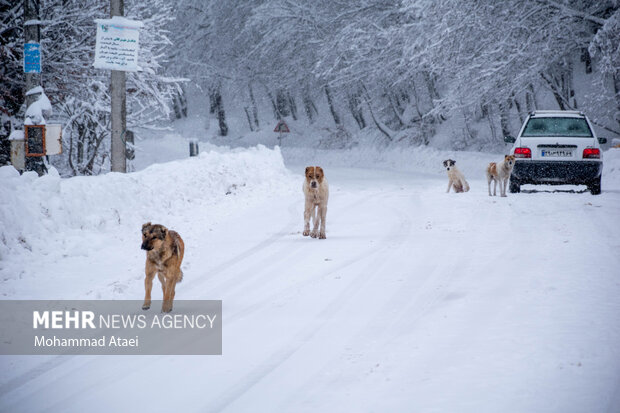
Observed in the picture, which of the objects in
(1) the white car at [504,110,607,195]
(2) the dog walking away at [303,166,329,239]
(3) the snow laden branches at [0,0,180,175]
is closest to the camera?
(2) the dog walking away at [303,166,329,239]

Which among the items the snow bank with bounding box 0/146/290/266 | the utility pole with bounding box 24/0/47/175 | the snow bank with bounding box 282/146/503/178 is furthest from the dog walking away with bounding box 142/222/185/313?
the snow bank with bounding box 282/146/503/178

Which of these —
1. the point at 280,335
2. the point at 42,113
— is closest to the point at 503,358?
the point at 280,335

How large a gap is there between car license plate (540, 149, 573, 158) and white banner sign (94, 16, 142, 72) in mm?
9032

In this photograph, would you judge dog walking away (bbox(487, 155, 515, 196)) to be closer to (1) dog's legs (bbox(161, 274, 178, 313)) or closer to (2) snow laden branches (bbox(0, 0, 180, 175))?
(2) snow laden branches (bbox(0, 0, 180, 175))

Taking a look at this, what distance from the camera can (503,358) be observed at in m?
4.08

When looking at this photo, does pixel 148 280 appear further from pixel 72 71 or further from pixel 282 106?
pixel 282 106

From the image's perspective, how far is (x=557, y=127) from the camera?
1377 cm

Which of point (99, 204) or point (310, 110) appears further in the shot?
point (310, 110)

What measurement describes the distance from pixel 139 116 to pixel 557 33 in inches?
550

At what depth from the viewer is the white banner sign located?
10.8m

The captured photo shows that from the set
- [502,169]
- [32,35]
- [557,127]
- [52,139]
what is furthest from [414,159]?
[32,35]

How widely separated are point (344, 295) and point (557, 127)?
1008 cm

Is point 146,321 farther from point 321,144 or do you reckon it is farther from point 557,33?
point 321,144

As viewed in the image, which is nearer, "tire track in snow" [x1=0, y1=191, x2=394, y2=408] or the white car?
"tire track in snow" [x1=0, y1=191, x2=394, y2=408]
